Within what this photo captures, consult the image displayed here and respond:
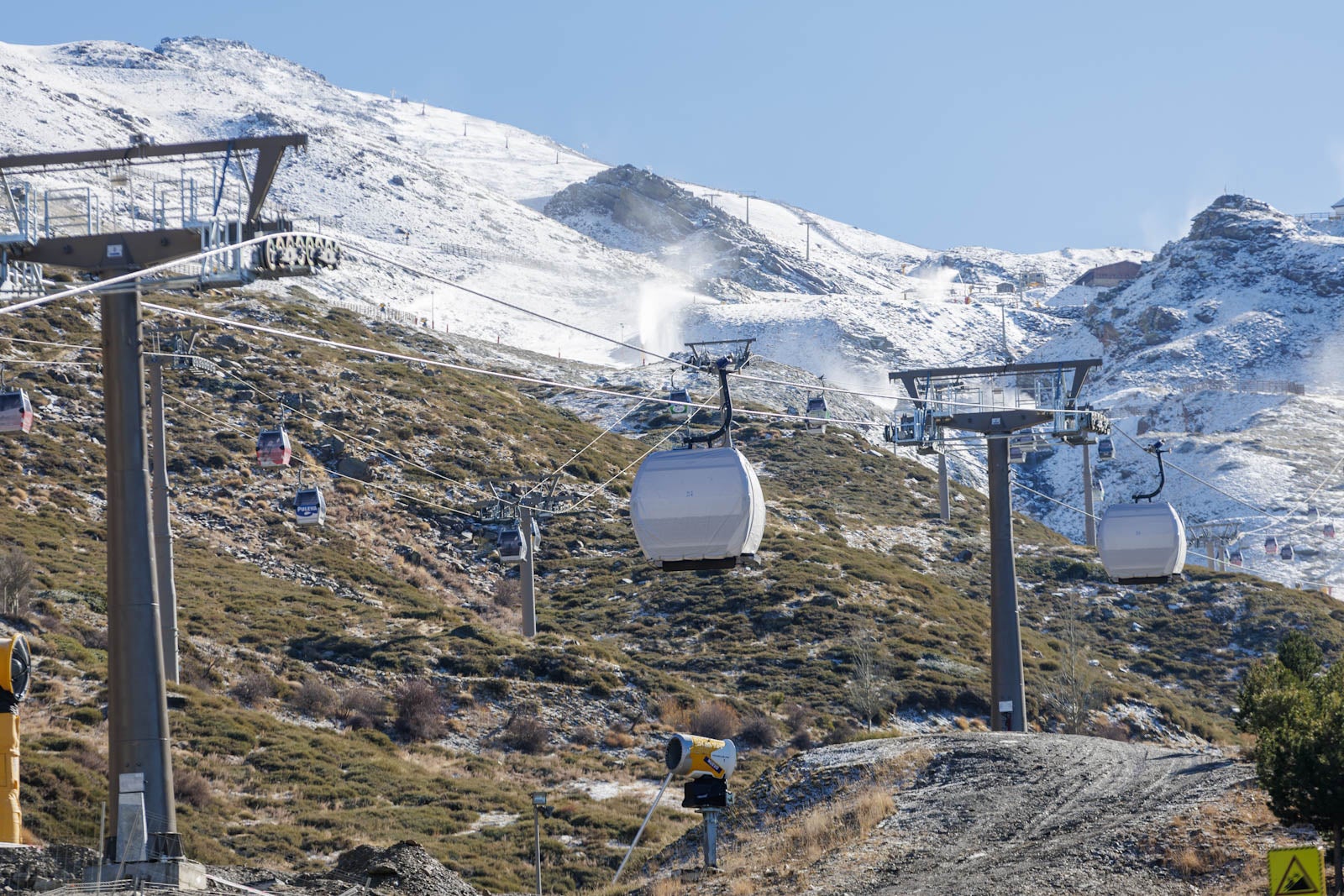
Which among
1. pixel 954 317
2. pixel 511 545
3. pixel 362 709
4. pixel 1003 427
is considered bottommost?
pixel 362 709

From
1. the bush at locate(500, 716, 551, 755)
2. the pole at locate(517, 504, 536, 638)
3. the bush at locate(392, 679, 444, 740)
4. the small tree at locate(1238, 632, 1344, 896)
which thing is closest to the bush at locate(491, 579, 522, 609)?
the pole at locate(517, 504, 536, 638)

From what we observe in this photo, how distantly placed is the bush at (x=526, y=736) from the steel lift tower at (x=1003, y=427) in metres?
12.6

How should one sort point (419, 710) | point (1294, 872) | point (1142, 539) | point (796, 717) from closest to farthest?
point (1294, 872) < point (1142, 539) < point (419, 710) < point (796, 717)

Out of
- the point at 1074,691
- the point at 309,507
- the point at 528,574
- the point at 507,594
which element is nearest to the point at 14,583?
the point at 309,507

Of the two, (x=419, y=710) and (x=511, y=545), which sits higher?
(x=511, y=545)

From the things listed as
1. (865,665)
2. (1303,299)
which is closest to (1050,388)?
(865,665)

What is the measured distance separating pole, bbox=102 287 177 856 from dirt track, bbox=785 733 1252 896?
795cm

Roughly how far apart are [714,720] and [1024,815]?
23502 millimetres

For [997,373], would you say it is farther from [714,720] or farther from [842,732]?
[714,720]

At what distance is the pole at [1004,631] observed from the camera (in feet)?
113

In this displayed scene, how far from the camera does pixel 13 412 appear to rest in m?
35.1

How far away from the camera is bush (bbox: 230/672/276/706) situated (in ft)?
132

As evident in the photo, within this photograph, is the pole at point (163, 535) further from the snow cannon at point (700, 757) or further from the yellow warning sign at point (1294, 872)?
the yellow warning sign at point (1294, 872)

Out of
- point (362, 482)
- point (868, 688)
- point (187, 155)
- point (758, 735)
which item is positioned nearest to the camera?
point (187, 155)
